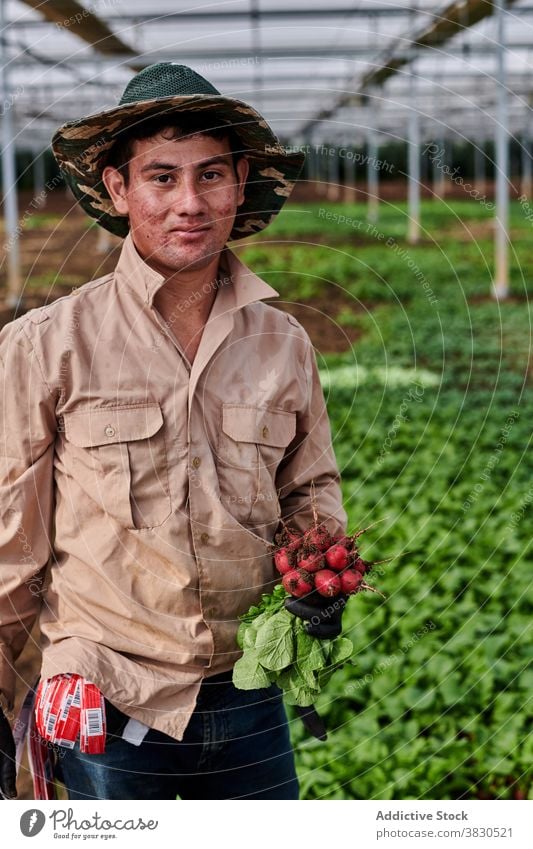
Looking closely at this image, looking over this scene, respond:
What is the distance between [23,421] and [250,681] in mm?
728

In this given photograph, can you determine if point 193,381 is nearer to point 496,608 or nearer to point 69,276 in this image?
point 496,608

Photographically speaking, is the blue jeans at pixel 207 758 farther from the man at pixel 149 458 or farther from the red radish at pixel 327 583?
the red radish at pixel 327 583

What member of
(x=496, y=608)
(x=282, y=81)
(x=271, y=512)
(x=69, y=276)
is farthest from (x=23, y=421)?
(x=282, y=81)

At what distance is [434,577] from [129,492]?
3327 mm

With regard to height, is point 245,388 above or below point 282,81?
above

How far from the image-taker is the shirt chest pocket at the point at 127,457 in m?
2.12

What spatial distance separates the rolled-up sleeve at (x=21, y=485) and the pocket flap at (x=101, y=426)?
1.9 inches

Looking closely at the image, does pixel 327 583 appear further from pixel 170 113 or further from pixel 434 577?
pixel 434 577

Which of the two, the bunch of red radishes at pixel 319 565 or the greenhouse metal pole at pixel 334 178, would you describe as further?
the greenhouse metal pole at pixel 334 178

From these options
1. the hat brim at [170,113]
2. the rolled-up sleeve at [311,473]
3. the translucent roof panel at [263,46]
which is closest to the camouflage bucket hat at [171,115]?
the hat brim at [170,113]

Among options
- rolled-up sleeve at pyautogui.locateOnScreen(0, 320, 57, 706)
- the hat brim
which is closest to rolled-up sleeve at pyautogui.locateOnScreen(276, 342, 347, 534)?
the hat brim

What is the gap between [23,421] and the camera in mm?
2092

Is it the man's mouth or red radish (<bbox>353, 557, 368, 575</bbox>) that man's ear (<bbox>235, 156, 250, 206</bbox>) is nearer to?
the man's mouth

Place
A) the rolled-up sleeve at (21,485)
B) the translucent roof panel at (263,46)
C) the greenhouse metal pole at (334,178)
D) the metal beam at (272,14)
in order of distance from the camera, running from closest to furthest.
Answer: the rolled-up sleeve at (21,485)
the translucent roof panel at (263,46)
the metal beam at (272,14)
the greenhouse metal pole at (334,178)
